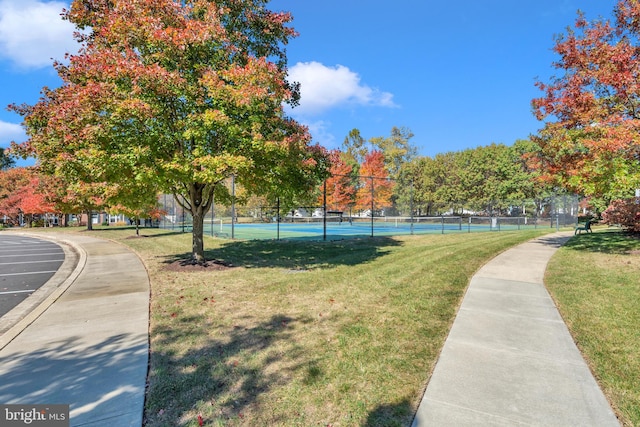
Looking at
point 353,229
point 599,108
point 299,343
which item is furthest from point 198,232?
point 353,229

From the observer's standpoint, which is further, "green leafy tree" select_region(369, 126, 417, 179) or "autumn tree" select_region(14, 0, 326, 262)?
"green leafy tree" select_region(369, 126, 417, 179)

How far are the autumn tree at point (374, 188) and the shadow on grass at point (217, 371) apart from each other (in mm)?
35372

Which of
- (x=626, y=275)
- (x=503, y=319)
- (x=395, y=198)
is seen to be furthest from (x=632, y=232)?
(x=395, y=198)

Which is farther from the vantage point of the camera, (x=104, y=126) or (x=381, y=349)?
(x=104, y=126)

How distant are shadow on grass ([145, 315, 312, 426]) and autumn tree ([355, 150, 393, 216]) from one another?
3537cm

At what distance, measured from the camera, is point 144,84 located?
25.5 ft

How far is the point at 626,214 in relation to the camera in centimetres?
1409

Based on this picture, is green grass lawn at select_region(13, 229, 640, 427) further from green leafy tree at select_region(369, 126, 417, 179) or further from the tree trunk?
green leafy tree at select_region(369, 126, 417, 179)

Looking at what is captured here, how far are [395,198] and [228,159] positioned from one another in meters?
46.3

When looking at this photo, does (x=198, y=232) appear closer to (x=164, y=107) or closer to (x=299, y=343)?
(x=164, y=107)

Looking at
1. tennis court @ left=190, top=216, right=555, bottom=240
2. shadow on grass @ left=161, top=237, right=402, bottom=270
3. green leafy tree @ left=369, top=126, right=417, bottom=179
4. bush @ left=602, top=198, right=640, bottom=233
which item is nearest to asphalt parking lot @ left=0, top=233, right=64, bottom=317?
shadow on grass @ left=161, top=237, right=402, bottom=270

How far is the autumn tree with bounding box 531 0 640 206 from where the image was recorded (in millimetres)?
9281

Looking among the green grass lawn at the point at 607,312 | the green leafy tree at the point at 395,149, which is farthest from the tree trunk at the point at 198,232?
the green leafy tree at the point at 395,149

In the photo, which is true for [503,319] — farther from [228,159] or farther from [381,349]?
[228,159]
